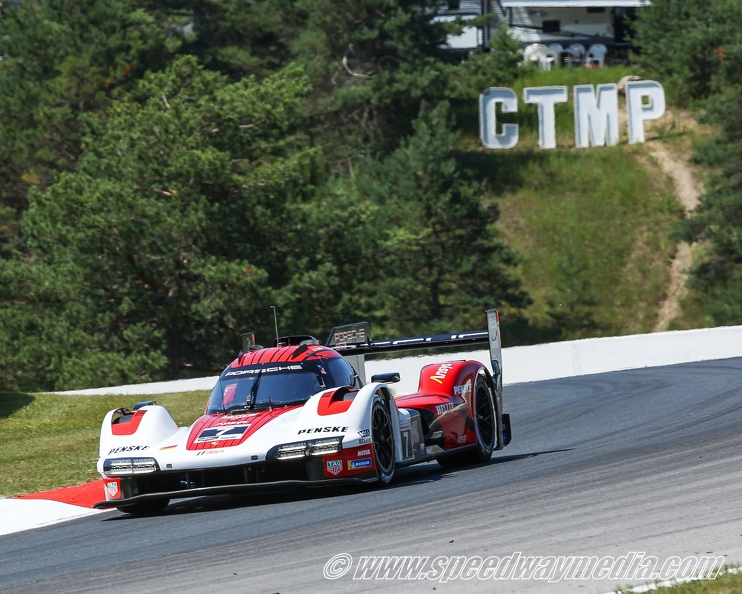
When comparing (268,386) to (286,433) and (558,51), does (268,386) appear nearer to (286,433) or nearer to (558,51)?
(286,433)

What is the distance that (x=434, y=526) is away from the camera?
8.16m

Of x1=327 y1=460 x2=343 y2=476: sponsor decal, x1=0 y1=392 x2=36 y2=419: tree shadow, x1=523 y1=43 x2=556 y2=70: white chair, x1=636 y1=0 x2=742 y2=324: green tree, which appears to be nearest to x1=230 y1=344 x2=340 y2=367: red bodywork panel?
x1=327 y1=460 x2=343 y2=476: sponsor decal

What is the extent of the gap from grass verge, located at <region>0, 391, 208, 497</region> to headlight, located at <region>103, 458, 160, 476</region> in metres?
2.93

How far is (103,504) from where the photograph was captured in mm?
10453

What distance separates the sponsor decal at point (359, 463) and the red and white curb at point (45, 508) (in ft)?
8.81

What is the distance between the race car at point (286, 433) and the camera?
10.2 m

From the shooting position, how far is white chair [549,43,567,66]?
244ft

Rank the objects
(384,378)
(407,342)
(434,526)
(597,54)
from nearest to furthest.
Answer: (434,526), (384,378), (407,342), (597,54)

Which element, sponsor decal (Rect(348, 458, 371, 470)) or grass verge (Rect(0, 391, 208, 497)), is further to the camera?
grass verge (Rect(0, 391, 208, 497))

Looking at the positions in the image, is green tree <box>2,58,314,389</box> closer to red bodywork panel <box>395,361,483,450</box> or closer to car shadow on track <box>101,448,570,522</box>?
red bodywork panel <box>395,361,483,450</box>

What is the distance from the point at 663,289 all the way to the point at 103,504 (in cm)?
4818

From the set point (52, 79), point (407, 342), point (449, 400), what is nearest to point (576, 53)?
point (52, 79)

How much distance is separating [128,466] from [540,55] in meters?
66.8

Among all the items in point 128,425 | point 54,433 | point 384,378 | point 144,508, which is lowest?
point 54,433
